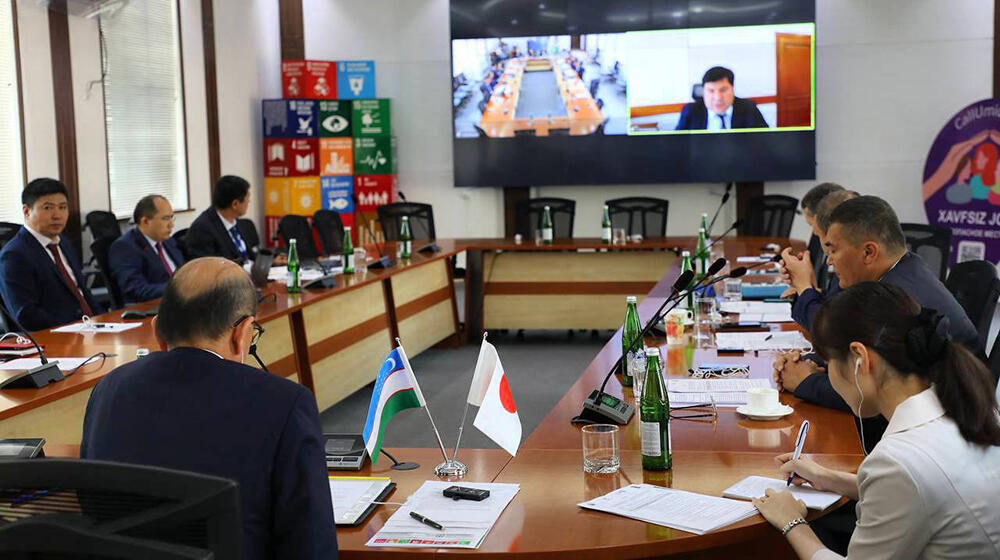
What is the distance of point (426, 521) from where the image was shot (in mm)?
1944

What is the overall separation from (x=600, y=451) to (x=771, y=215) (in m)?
6.24

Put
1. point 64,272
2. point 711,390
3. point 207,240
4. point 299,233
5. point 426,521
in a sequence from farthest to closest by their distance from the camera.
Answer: point 299,233
point 207,240
point 64,272
point 711,390
point 426,521

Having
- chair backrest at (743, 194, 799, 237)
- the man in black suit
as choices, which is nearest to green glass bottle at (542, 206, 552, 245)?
chair backrest at (743, 194, 799, 237)

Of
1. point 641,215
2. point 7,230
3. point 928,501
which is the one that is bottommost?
point 928,501

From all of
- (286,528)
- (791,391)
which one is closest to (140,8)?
(791,391)

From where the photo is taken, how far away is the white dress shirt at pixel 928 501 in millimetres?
1634

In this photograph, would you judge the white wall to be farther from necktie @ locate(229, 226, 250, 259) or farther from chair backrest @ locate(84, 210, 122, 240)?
necktie @ locate(229, 226, 250, 259)

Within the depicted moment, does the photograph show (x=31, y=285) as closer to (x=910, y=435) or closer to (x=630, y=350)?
(x=630, y=350)

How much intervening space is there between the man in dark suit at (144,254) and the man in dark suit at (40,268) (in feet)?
1.41

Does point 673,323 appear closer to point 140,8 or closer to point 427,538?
point 427,538

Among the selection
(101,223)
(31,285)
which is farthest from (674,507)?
(101,223)

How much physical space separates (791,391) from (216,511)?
7.03 ft

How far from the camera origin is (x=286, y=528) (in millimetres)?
1653

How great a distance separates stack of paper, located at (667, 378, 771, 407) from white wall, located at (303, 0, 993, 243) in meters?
6.93
